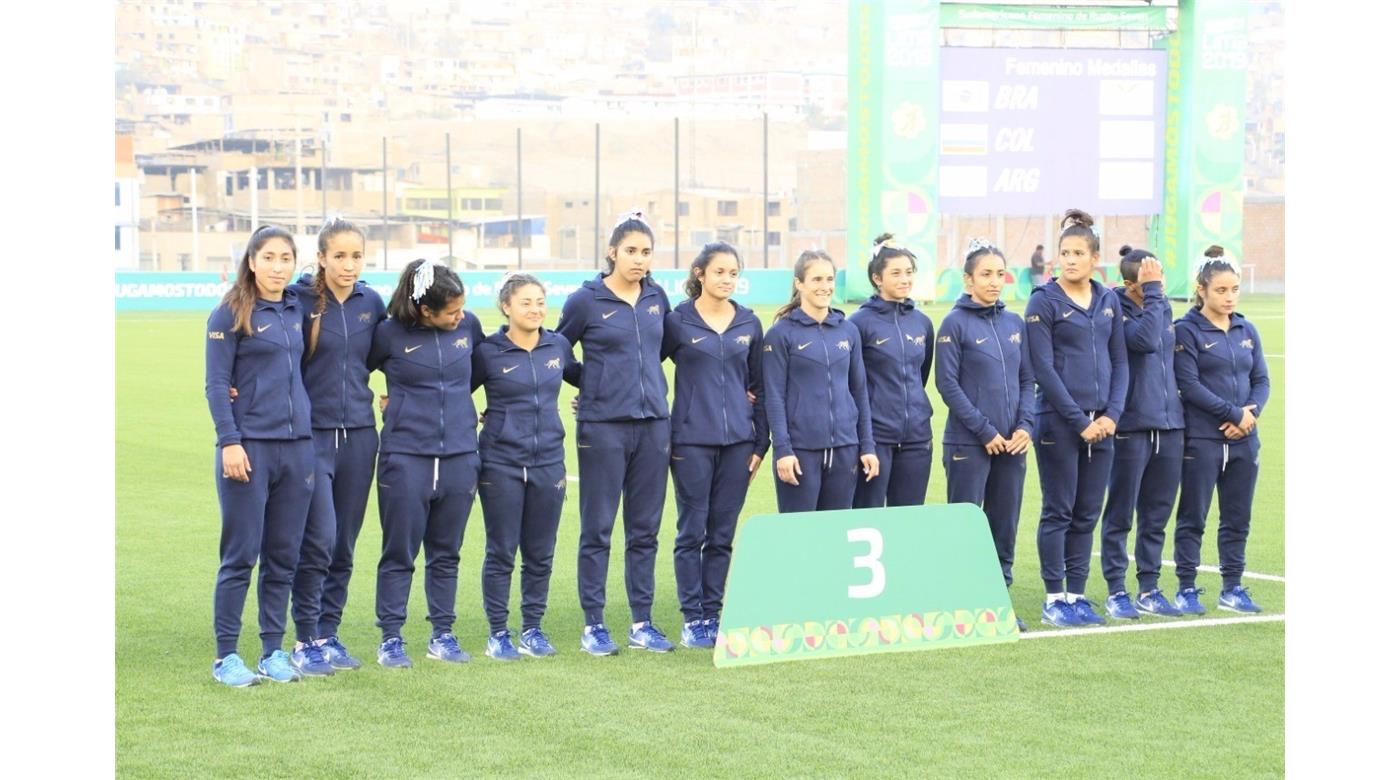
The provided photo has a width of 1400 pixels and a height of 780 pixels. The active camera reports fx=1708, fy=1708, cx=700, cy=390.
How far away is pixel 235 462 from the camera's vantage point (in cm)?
571

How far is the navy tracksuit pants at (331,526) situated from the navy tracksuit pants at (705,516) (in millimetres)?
1216

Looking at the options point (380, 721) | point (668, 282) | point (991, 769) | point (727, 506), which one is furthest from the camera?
point (668, 282)

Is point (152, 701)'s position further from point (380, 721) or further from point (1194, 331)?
point (1194, 331)

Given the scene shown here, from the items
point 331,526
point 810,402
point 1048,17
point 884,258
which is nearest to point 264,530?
point 331,526

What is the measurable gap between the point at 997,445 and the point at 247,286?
302 centimetres

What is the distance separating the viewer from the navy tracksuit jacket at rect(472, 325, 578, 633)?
249 inches

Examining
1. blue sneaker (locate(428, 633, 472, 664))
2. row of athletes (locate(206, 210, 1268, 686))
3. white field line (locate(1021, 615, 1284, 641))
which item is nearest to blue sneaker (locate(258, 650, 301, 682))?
row of athletes (locate(206, 210, 1268, 686))

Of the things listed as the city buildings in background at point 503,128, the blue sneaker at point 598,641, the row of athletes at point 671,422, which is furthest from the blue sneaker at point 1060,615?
the city buildings in background at point 503,128

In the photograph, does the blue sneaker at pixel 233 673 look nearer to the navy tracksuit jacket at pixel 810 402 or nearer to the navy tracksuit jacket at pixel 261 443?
the navy tracksuit jacket at pixel 261 443

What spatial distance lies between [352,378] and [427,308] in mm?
366

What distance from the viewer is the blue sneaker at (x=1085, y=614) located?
703cm

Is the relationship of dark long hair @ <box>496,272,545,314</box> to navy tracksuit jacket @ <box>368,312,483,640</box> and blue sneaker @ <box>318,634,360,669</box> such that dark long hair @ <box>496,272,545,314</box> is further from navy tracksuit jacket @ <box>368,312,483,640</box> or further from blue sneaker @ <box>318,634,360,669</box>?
blue sneaker @ <box>318,634,360,669</box>

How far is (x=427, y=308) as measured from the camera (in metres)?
6.16
